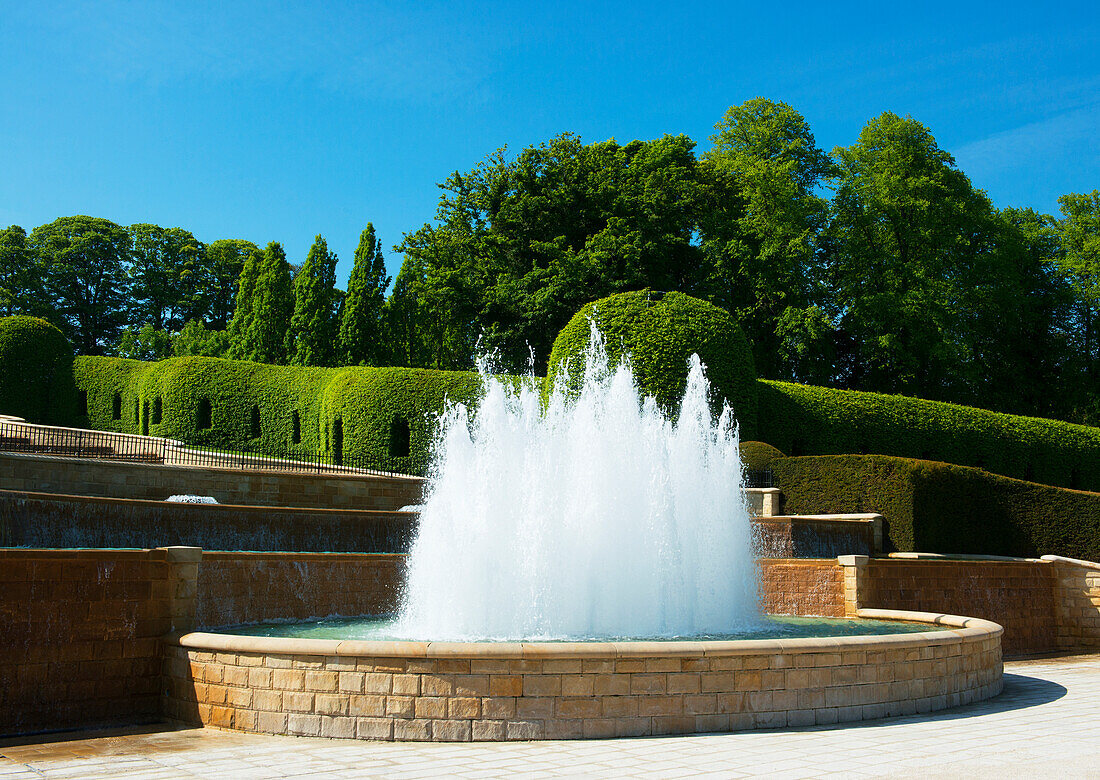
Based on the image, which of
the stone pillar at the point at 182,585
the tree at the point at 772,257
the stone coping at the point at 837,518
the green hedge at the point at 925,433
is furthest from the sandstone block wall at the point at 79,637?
the tree at the point at 772,257

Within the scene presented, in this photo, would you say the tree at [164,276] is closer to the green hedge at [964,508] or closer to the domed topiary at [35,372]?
the domed topiary at [35,372]

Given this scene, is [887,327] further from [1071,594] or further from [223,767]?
[223,767]

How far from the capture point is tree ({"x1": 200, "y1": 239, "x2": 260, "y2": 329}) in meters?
60.2

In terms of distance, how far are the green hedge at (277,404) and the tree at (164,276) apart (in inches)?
823

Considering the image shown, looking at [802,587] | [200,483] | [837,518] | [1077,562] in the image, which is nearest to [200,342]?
[200,483]

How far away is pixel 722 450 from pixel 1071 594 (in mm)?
8034

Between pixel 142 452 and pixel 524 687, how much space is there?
23.6 meters

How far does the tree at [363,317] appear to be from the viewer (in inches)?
1594

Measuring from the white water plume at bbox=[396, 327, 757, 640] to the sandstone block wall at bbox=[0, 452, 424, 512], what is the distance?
9067mm

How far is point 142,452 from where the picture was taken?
2691 cm

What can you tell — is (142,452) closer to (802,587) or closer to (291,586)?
(291,586)

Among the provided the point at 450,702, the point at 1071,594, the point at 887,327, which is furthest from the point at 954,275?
the point at 450,702

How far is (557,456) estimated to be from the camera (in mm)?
11031

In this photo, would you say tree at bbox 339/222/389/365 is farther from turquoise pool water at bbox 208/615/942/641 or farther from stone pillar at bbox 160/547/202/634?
stone pillar at bbox 160/547/202/634
